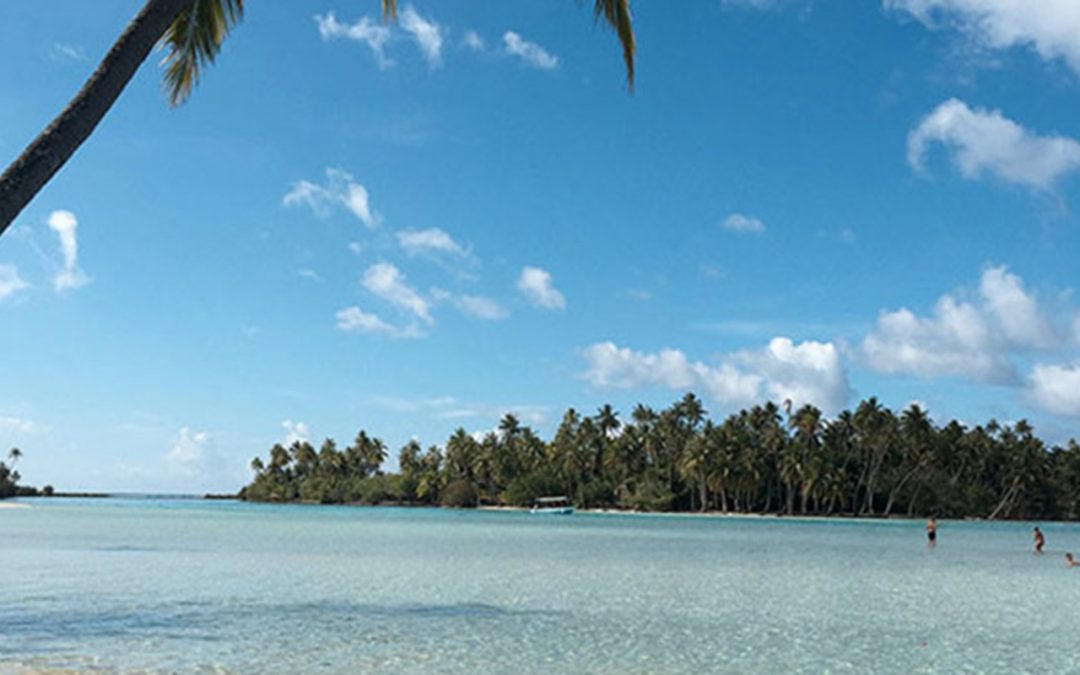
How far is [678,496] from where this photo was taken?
125 metres

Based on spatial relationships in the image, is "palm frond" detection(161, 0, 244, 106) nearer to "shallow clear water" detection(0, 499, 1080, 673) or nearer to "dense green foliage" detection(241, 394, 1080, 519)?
"shallow clear water" detection(0, 499, 1080, 673)

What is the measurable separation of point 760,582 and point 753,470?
86104 millimetres

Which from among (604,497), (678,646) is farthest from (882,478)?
(678,646)

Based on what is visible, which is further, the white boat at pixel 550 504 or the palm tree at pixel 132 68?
the white boat at pixel 550 504

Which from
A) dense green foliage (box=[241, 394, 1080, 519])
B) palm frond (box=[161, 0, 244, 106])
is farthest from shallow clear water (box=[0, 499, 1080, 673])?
dense green foliage (box=[241, 394, 1080, 519])

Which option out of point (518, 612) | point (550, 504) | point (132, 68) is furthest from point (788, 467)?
point (132, 68)

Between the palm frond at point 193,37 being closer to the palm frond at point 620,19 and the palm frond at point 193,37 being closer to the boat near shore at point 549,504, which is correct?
the palm frond at point 620,19

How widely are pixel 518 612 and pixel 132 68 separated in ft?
52.9

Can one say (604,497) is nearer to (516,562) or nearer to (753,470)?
(753,470)

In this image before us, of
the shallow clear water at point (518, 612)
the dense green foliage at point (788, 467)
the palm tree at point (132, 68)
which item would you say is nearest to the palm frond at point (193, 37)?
the palm tree at point (132, 68)

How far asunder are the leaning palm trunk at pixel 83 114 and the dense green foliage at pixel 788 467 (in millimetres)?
109657

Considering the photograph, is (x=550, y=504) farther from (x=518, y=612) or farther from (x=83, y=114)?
(x=83, y=114)

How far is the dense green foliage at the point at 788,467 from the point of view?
114500mm

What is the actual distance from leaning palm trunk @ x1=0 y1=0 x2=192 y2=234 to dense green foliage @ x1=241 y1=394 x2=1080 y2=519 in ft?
360
